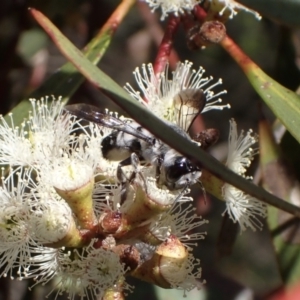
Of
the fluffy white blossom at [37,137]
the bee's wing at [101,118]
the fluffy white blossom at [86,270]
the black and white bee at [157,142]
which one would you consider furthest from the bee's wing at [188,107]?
the fluffy white blossom at [86,270]

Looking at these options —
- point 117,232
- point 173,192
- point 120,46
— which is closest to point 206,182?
point 173,192

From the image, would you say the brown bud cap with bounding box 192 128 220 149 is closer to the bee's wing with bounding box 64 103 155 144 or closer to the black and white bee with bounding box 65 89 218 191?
the black and white bee with bounding box 65 89 218 191

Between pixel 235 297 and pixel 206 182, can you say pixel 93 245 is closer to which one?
pixel 206 182

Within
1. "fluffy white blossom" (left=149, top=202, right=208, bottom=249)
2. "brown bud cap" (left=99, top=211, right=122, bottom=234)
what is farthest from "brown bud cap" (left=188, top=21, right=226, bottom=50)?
"brown bud cap" (left=99, top=211, right=122, bottom=234)

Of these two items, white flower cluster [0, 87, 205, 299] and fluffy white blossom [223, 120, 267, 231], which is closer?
white flower cluster [0, 87, 205, 299]

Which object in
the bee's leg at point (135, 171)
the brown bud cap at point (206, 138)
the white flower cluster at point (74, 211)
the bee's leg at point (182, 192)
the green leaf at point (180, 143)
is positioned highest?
the green leaf at point (180, 143)

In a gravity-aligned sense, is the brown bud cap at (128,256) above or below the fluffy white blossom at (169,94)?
below

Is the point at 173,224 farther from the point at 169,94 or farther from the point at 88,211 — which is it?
the point at 169,94

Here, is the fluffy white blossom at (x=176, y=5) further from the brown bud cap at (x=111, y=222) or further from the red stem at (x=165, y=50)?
the brown bud cap at (x=111, y=222)

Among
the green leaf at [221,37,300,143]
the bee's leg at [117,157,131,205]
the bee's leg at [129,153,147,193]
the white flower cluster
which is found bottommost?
the white flower cluster
